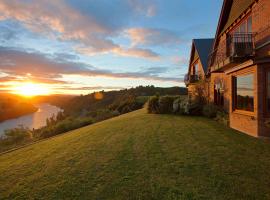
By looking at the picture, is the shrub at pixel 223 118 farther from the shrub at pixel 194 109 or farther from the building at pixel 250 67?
the shrub at pixel 194 109

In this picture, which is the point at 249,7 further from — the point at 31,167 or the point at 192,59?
the point at 192,59

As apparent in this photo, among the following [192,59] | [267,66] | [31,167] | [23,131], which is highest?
[192,59]

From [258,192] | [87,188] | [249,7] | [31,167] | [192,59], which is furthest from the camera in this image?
[192,59]

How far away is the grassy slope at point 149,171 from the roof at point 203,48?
46.3 feet

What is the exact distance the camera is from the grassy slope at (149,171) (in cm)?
481

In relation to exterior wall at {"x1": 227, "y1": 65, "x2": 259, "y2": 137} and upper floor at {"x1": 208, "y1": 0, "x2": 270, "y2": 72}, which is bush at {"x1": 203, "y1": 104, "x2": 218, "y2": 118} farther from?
upper floor at {"x1": 208, "y1": 0, "x2": 270, "y2": 72}

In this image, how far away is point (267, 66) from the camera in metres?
9.12

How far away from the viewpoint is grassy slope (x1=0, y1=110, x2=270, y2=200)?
4.81m

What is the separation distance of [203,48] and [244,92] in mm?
13494

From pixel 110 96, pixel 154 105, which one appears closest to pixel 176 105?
pixel 154 105

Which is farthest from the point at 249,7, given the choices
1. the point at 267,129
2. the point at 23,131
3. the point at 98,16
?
the point at 23,131

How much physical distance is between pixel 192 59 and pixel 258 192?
24.5 meters

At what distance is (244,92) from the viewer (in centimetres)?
1105

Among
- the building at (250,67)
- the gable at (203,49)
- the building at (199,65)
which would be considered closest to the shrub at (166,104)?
the building at (199,65)
